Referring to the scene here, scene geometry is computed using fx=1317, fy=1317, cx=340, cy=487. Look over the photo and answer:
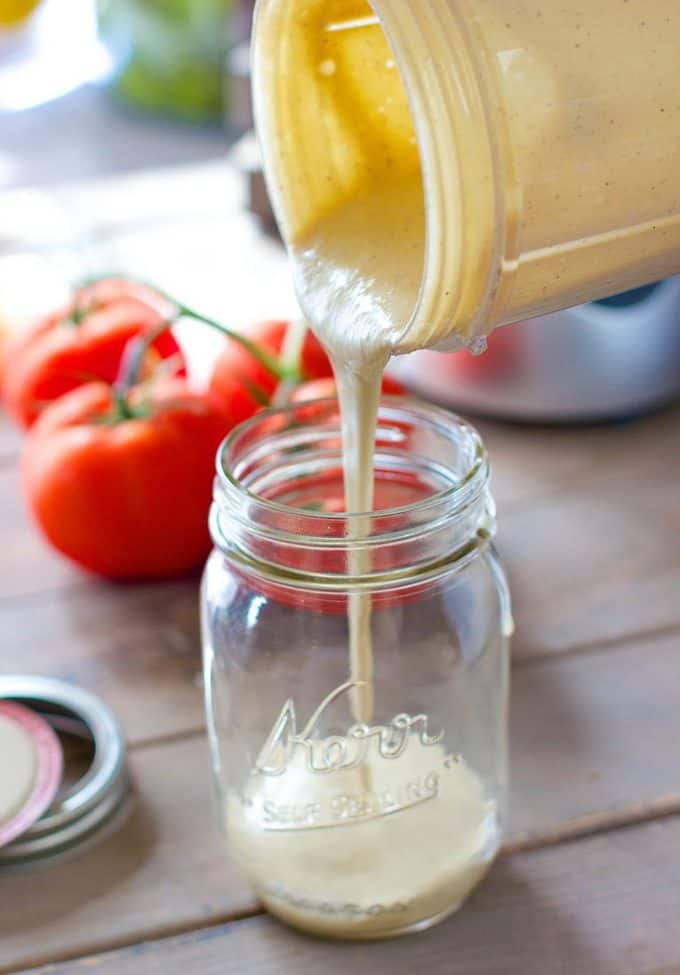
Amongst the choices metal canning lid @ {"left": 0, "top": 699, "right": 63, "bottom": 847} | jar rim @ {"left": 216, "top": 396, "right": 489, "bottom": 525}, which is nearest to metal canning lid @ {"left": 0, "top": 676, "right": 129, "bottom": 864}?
metal canning lid @ {"left": 0, "top": 699, "right": 63, "bottom": 847}

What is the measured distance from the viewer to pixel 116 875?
1.95 ft

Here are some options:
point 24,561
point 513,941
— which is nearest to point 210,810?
point 513,941

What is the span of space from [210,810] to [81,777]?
0.24 ft

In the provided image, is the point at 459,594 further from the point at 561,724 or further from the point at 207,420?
the point at 207,420

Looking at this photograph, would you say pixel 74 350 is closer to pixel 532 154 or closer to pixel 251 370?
pixel 251 370

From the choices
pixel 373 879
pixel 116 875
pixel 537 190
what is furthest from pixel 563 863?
pixel 537 190

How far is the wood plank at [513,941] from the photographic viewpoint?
537mm

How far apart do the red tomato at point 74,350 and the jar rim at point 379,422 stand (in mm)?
246

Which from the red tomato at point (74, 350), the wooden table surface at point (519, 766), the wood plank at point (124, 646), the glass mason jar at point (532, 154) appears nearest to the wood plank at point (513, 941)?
the wooden table surface at point (519, 766)

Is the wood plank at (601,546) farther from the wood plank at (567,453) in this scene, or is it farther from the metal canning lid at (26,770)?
the metal canning lid at (26,770)

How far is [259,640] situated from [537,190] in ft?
0.80

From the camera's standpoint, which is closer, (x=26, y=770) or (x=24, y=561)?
(x=26, y=770)

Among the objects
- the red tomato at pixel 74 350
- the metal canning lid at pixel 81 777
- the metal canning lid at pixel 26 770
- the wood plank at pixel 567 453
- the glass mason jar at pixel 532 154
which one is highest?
the glass mason jar at pixel 532 154

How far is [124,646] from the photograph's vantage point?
742 mm
